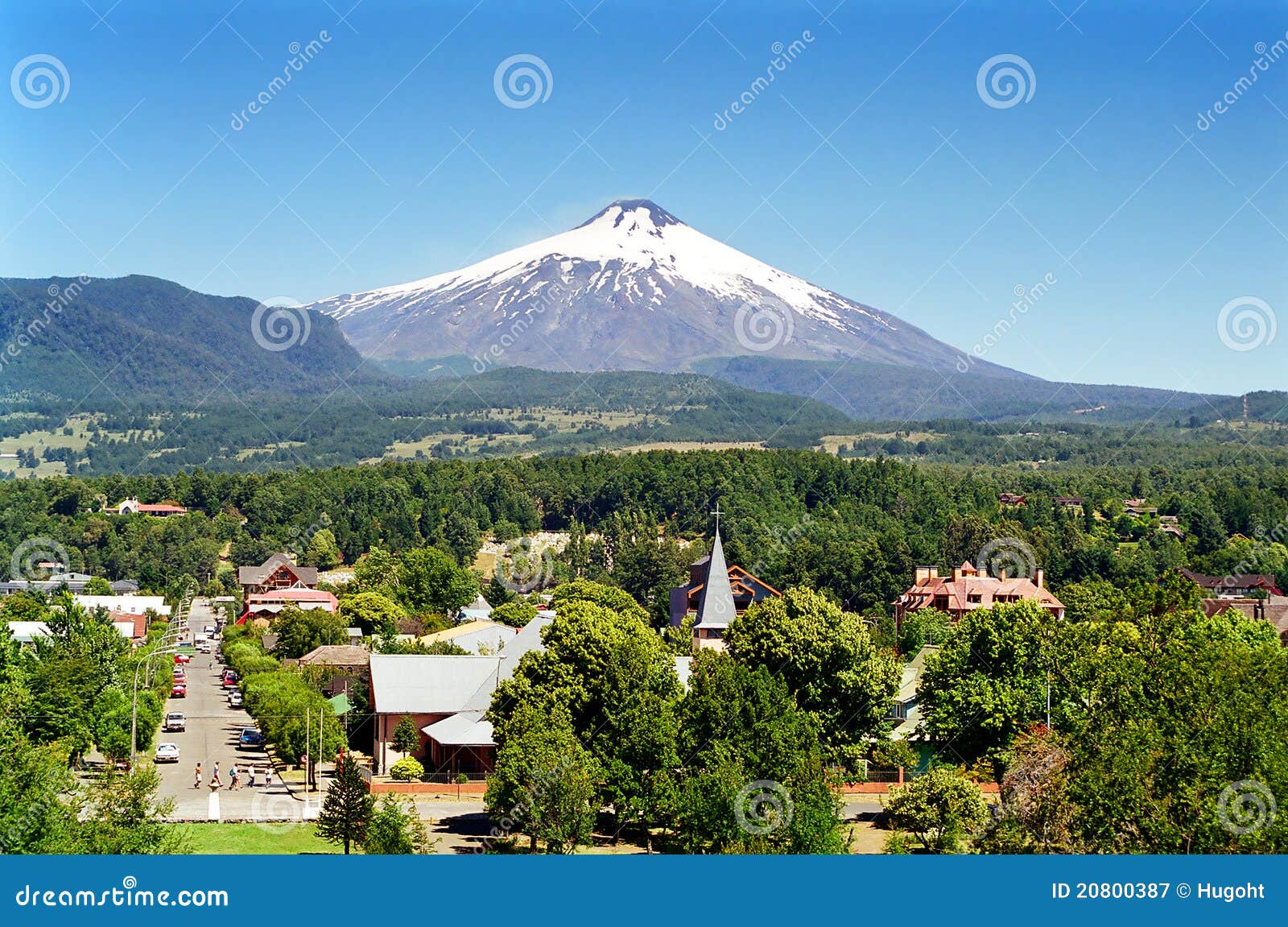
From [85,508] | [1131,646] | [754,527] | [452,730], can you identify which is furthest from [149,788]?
[85,508]

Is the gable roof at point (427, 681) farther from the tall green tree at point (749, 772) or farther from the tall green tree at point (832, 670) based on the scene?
the tall green tree at point (749, 772)

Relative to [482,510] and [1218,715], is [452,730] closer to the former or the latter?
[1218,715]

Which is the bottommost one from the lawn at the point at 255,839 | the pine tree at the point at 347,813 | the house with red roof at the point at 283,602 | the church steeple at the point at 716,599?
the lawn at the point at 255,839

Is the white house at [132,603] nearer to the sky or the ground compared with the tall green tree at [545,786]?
nearer to the sky

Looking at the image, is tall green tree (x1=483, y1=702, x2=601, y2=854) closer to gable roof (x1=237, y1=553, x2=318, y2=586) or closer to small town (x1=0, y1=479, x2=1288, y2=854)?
small town (x1=0, y1=479, x2=1288, y2=854)

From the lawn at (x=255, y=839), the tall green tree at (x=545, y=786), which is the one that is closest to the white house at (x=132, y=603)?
the lawn at (x=255, y=839)

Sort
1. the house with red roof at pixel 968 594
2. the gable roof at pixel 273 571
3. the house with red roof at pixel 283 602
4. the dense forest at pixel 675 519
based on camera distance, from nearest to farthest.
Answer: the house with red roof at pixel 968 594
the house with red roof at pixel 283 602
the dense forest at pixel 675 519
the gable roof at pixel 273 571
